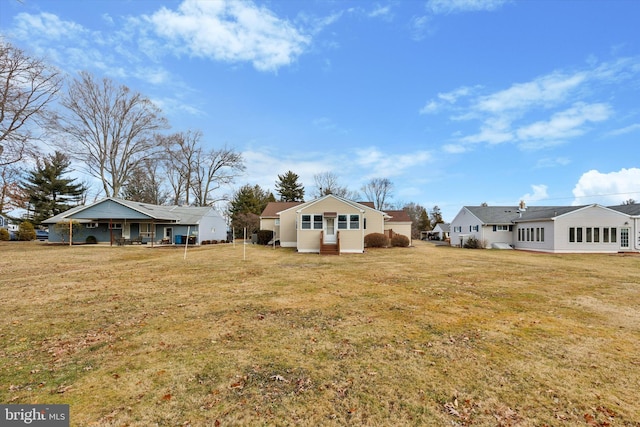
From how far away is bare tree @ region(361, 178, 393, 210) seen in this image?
57.4 metres

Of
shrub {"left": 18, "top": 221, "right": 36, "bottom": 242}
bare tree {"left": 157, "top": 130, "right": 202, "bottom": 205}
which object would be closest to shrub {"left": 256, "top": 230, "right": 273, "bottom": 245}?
bare tree {"left": 157, "top": 130, "right": 202, "bottom": 205}

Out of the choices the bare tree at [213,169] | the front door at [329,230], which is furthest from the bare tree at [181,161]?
the front door at [329,230]

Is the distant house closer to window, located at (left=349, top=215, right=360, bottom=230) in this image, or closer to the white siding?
the white siding

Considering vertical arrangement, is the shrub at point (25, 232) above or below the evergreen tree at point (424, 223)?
below

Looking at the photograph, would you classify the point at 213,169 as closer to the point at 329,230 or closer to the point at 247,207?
the point at 247,207

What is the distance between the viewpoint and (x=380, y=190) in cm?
5769

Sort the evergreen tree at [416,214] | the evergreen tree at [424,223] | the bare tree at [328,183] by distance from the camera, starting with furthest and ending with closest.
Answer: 1. the evergreen tree at [424,223]
2. the evergreen tree at [416,214]
3. the bare tree at [328,183]

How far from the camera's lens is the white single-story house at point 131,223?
87.5ft

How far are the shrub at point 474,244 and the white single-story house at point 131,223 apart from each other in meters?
27.6

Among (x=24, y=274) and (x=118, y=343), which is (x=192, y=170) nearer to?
(x=24, y=274)

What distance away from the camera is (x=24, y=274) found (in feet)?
36.3

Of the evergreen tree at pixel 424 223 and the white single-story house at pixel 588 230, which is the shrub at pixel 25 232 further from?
the evergreen tree at pixel 424 223

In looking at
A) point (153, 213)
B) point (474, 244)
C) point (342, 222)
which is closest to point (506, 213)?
point (474, 244)

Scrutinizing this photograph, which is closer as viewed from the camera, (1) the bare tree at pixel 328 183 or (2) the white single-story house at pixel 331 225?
(2) the white single-story house at pixel 331 225
